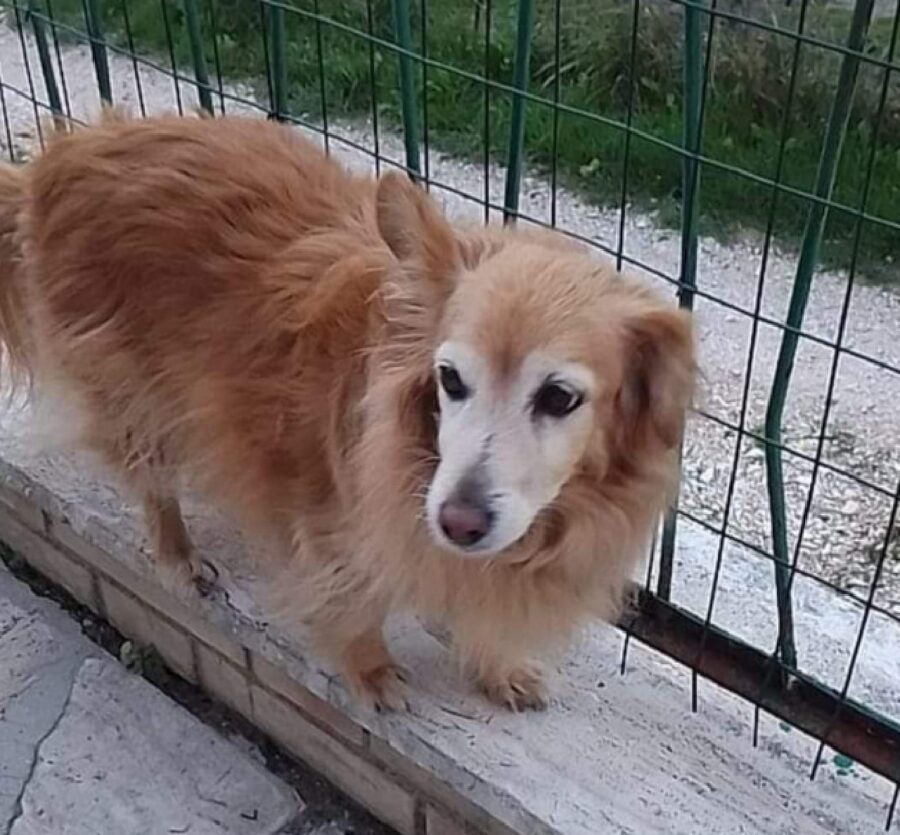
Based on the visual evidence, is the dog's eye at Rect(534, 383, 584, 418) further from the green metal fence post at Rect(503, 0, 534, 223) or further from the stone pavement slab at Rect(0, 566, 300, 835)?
the stone pavement slab at Rect(0, 566, 300, 835)

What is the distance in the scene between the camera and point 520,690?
2.33m

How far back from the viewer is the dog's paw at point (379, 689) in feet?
7.66

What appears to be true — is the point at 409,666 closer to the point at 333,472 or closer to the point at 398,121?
the point at 333,472

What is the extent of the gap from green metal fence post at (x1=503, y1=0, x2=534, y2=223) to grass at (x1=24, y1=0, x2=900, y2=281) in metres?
1.87

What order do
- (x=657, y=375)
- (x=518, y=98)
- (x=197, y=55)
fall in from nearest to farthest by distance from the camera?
(x=657, y=375) < (x=518, y=98) < (x=197, y=55)

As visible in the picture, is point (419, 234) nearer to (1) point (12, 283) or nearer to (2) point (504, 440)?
(2) point (504, 440)

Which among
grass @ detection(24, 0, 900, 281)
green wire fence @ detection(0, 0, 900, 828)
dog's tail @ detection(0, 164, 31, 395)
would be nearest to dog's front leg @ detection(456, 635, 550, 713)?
green wire fence @ detection(0, 0, 900, 828)

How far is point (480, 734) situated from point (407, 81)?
106 cm

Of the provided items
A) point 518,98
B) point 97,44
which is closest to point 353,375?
point 518,98

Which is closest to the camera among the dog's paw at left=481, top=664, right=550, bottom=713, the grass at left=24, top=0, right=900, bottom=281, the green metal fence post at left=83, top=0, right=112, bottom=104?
the dog's paw at left=481, top=664, right=550, bottom=713

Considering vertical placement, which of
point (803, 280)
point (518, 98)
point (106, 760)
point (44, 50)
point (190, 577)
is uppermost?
point (518, 98)

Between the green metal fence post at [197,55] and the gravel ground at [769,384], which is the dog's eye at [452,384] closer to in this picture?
the gravel ground at [769,384]

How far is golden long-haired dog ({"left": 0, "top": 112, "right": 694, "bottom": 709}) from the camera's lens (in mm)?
1812

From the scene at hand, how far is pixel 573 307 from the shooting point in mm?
1815
